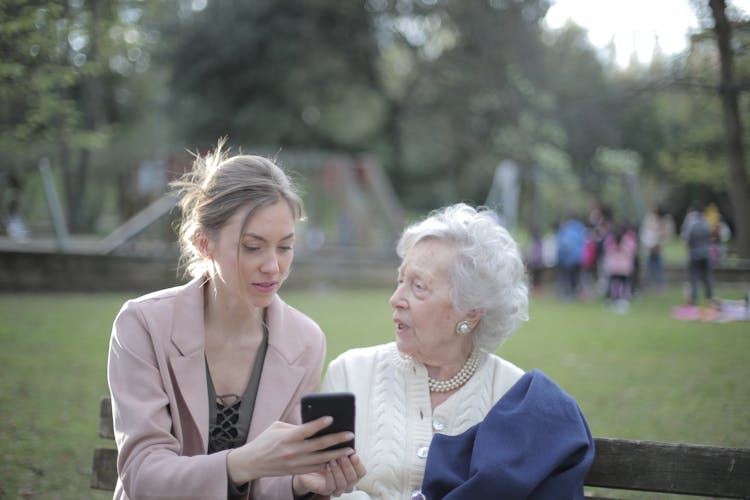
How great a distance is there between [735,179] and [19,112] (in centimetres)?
717

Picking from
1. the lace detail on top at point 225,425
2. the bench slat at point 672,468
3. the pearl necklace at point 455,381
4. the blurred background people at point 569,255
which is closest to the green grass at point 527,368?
the lace detail on top at point 225,425

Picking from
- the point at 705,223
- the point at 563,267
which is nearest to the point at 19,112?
the point at 705,223

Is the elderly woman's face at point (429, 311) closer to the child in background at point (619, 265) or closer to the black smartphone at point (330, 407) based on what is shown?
the black smartphone at point (330, 407)

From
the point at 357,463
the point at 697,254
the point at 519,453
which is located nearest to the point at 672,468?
the point at 519,453

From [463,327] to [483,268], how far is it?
0.90 feet

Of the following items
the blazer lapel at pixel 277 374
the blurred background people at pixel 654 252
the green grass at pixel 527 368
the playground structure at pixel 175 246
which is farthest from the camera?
the blurred background people at pixel 654 252

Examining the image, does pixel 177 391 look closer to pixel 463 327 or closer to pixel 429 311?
pixel 429 311

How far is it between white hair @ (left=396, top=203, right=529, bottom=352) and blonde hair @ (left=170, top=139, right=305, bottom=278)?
631mm

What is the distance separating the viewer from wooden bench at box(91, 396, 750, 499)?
3170 millimetres

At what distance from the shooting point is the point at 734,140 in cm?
782

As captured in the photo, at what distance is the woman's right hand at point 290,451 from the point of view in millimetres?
2508

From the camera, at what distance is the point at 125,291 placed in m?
17.1

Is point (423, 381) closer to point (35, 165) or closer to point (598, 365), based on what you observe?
point (598, 365)

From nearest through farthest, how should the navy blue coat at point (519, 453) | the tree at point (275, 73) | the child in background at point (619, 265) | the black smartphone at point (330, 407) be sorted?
1. the black smartphone at point (330, 407)
2. the navy blue coat at point (519, 453)
3. the child in background at point (619, 265)
4. the tree at point (275, 73)
